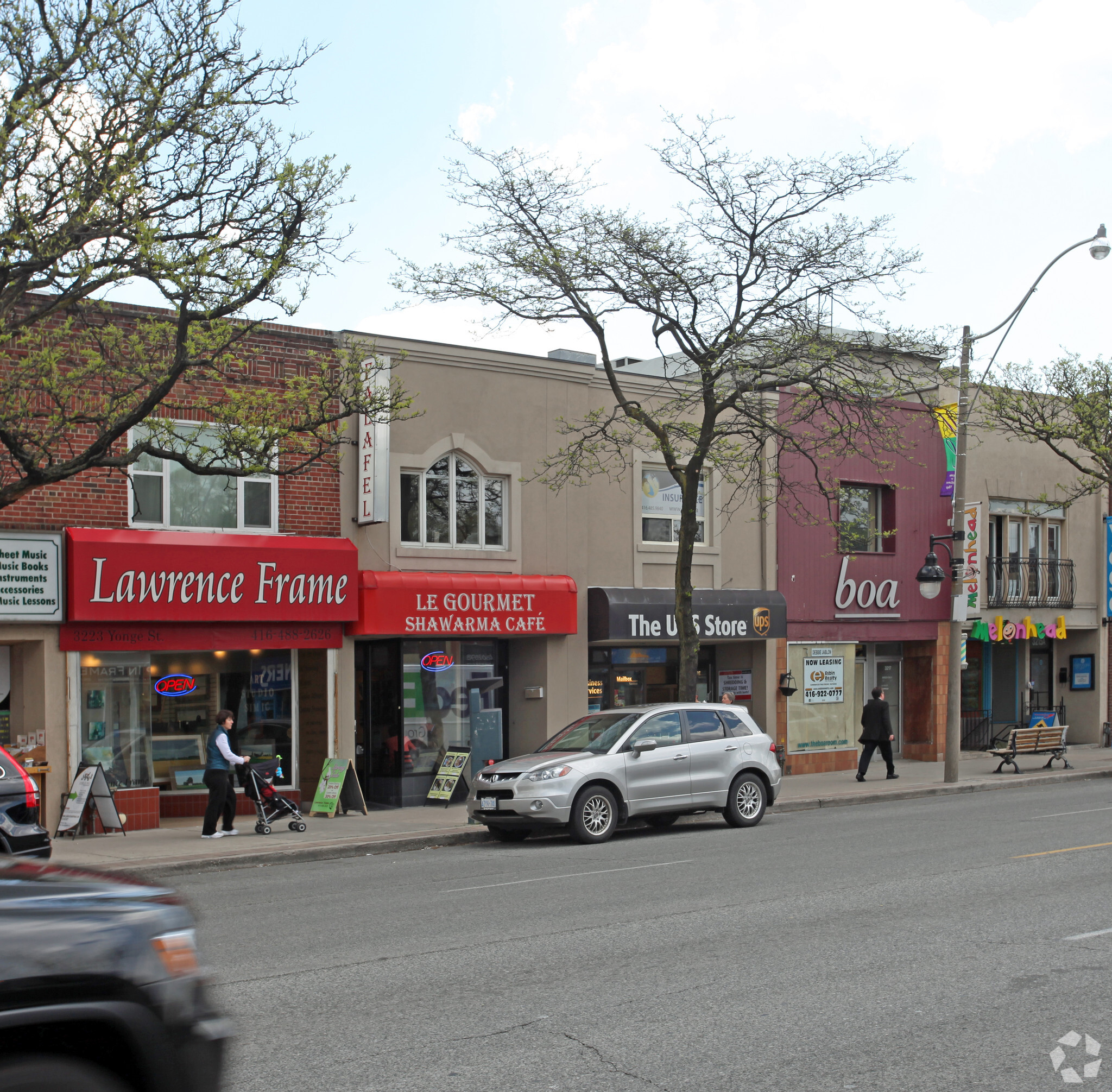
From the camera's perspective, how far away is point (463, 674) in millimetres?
20328

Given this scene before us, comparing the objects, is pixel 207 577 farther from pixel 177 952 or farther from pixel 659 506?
pixel 177 952

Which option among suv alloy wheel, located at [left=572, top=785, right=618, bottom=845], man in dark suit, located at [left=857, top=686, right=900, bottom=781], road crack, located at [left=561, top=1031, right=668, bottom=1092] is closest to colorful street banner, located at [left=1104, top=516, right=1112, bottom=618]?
man in dark suit, located at [left=857, top=686, right=900, bottom=781]

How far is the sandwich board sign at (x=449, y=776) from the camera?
61.9 feet

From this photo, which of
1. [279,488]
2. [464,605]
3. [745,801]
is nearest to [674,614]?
[464,605]

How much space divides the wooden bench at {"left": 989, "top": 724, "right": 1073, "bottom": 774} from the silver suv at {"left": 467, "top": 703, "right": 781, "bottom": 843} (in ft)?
30.0

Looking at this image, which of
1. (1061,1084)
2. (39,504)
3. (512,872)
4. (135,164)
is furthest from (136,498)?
(1061,1084)

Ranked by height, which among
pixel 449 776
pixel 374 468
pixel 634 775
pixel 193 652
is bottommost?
pixel 449 776

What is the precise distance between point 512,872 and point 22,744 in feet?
24.1

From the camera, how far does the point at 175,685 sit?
17453 millimetres

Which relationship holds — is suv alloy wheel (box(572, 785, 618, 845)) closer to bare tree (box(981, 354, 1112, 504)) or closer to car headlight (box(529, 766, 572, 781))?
car headlight (box(529, 766, 572, 781))

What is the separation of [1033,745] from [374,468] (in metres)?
14.5

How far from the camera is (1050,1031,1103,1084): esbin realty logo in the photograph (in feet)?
17.7

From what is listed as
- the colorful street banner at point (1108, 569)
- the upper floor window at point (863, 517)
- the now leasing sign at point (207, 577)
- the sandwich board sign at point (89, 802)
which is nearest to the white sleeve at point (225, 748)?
the sandwich board sign at point (89, 802)

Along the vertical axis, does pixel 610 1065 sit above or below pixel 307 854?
above
